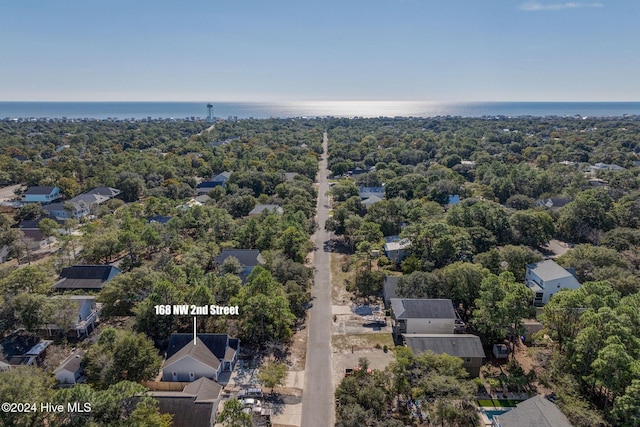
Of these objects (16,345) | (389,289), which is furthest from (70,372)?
(389,289)

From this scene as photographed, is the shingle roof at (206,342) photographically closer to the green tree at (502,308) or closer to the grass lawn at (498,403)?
the grass lawn at (498,403)

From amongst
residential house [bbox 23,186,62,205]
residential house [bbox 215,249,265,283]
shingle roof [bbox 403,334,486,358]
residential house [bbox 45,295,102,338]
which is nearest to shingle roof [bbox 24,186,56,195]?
residential house [bbox 23,186,62,205]

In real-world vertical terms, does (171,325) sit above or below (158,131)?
below

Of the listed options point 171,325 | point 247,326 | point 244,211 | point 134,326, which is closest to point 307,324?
point 247,326

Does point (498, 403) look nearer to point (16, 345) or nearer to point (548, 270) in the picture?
point (548, 270)

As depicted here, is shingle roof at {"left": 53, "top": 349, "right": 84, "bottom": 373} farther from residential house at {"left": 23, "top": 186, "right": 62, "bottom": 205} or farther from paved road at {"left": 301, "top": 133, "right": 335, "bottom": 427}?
residential house at {"left": 23, "top": 186, "right": 62, "bottom": 205}

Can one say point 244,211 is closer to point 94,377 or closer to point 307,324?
point 307,324
